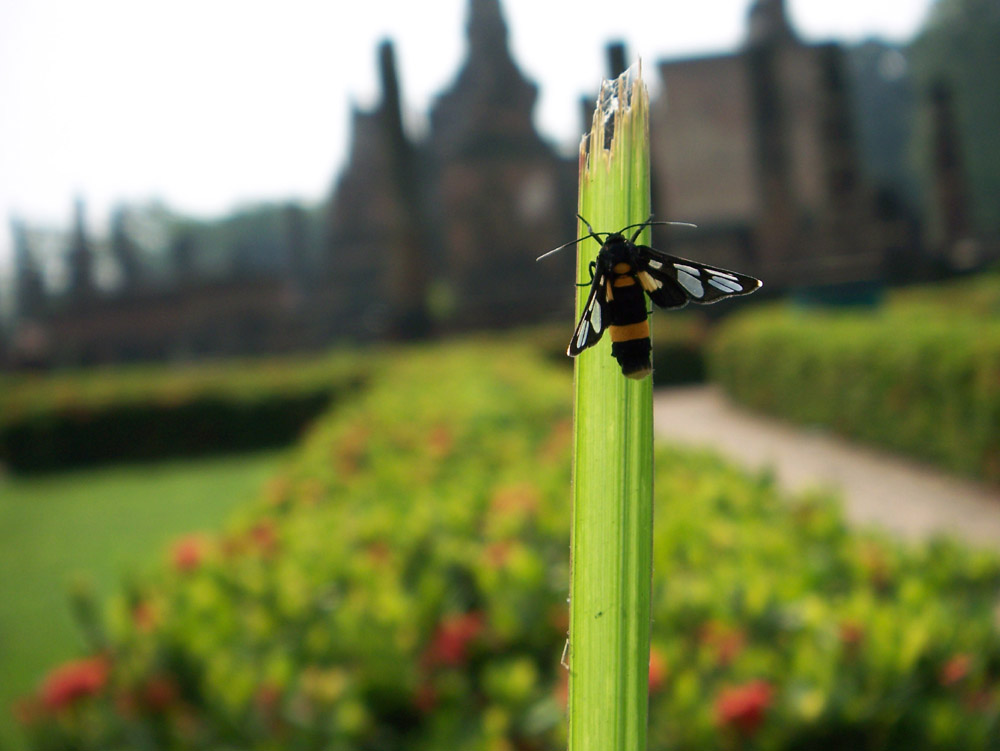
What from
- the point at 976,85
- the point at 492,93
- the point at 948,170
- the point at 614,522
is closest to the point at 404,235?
the point at 492,93

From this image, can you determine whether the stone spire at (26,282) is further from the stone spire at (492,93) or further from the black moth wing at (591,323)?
the black moth wing at (591,323)

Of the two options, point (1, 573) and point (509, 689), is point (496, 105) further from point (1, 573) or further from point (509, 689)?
point (509, 689)

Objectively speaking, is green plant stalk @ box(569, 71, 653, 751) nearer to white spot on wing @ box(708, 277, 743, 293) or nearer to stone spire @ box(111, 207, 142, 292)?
white spot on wing @ box(708, 277, 743, 293)

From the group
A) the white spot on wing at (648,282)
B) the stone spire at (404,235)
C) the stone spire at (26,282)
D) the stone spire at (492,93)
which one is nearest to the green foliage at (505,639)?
the white spot on wing at (648,282)

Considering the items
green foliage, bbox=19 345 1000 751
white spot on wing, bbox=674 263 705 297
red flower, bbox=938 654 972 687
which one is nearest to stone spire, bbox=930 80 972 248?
green foliage, bbox=19 345 1000 751

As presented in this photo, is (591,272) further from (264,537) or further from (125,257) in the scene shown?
(125,257)

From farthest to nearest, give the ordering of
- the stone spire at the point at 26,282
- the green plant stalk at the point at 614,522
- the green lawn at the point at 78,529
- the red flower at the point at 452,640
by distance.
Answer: the stone spire at the point at 26,282 < the green lawn at the point at 78,529 < the red flower at the point at 452,640 < the green plant stalk at the point at 614,522
